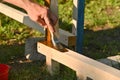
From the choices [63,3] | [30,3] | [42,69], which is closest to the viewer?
[30,3]

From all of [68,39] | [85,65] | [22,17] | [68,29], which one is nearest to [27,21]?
[22,17]

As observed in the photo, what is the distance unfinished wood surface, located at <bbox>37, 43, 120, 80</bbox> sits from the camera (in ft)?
11.0

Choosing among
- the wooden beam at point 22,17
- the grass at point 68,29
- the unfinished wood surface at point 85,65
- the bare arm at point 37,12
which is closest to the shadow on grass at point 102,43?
the grass at point 68,29

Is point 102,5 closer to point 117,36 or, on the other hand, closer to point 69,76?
point 117,36

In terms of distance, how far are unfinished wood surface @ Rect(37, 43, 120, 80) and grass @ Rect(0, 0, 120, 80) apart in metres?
0.30

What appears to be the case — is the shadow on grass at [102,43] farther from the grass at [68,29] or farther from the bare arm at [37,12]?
the bare arm at [37,12]

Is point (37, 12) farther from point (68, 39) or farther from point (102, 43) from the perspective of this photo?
point (102, 43)

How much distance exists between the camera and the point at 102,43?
5.35 metres

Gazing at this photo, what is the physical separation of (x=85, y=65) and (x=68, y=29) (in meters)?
2.42

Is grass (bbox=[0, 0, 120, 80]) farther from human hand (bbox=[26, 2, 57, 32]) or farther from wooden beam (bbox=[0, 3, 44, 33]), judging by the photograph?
human hand (bbox=[26, 2, 57, 32])

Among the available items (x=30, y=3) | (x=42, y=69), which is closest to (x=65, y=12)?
(x=42, y=69)

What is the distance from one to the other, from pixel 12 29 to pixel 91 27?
4.03ft

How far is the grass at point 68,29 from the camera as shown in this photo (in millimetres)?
4398

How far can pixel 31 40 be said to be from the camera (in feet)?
15.6
